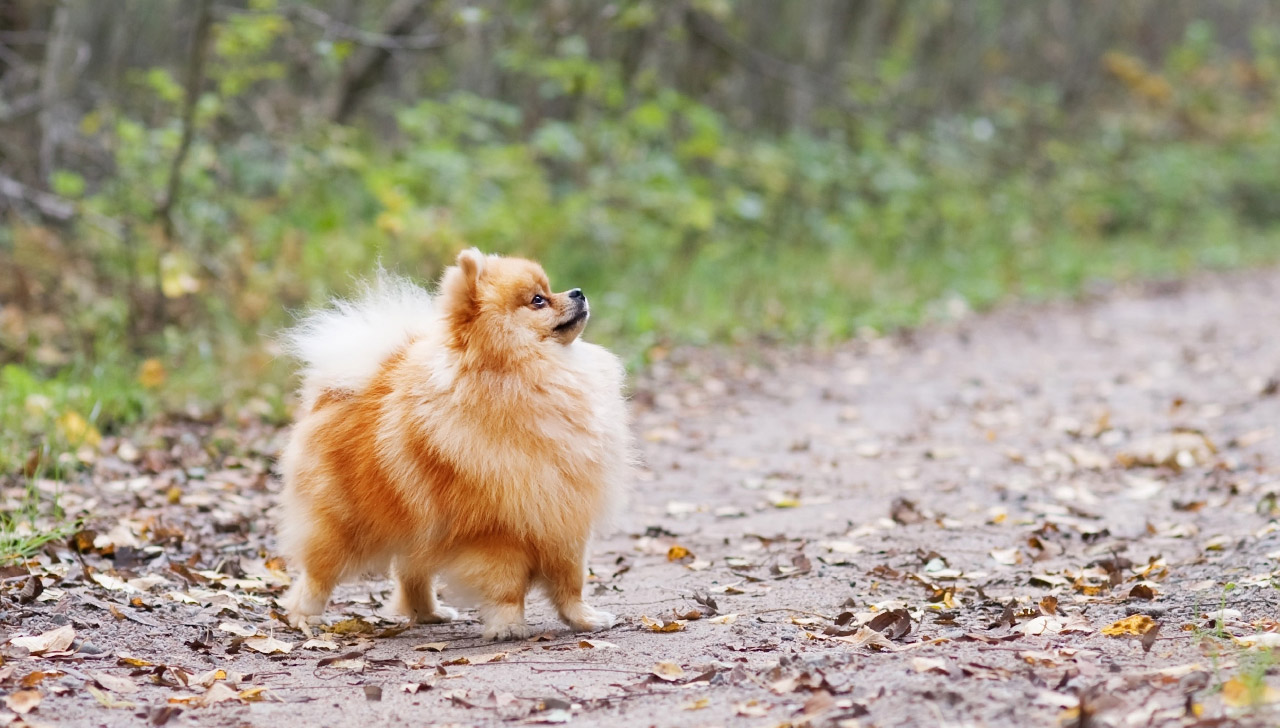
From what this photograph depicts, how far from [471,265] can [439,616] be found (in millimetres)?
1497

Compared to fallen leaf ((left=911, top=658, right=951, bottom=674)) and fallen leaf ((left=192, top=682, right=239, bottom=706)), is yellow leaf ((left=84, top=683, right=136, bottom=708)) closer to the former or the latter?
fallen leaf ((left=192, top=682, right=239, bottom=706))

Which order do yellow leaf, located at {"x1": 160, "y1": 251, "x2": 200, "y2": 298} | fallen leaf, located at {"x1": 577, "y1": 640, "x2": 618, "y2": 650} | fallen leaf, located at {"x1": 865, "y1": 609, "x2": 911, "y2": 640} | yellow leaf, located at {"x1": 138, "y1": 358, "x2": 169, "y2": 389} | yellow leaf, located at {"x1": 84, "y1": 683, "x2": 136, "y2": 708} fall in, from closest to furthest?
1. yellow leaf, located at {"x1": 84, "y1": 683, "x2": 136, "y2": 708}
2. fallen leaf, located at {"x1": 865, "y1": 609, "x2": 911, "y2": 640}
3. fallen leaf, located at {"x1": 577, "y1": 640, "x2": 618, "y2": 650}
4. yellow leaf, located at {"x1": 138, "y1": 358, "x2": 169, "y2": 389}
5. yellow leaf, located at {"x1": 160, "y1": 251, "x2": 200, "y2": 298}

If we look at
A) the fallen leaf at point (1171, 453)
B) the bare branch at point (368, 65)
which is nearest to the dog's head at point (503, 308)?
the fallen leaf at point (1171, 453)

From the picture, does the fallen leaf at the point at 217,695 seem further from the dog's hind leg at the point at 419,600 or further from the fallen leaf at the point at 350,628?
the dog's hind leg at the point at 419,600

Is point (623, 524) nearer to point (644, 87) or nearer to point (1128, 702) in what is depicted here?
point (1128, 702)

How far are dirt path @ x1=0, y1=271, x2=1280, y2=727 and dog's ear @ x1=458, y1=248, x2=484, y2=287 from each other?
127 centimetres

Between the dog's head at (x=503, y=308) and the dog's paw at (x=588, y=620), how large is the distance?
949mm

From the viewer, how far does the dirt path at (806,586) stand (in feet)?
10.8

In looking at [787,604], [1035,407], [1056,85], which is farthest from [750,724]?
[1056,85]

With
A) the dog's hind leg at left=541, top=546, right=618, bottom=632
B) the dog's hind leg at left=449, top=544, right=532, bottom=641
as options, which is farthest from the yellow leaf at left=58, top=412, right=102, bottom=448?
the dog's hind leg at left=541, top=546, right=618, bottom=632

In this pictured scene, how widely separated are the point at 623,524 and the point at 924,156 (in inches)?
481

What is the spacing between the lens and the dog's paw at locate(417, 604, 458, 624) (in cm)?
473

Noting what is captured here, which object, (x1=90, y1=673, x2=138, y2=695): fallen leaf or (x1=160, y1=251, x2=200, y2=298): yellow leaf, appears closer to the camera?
(x1=90, y1=673, x2=138, y2=695): fallen leaf

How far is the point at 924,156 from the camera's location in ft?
55.3
